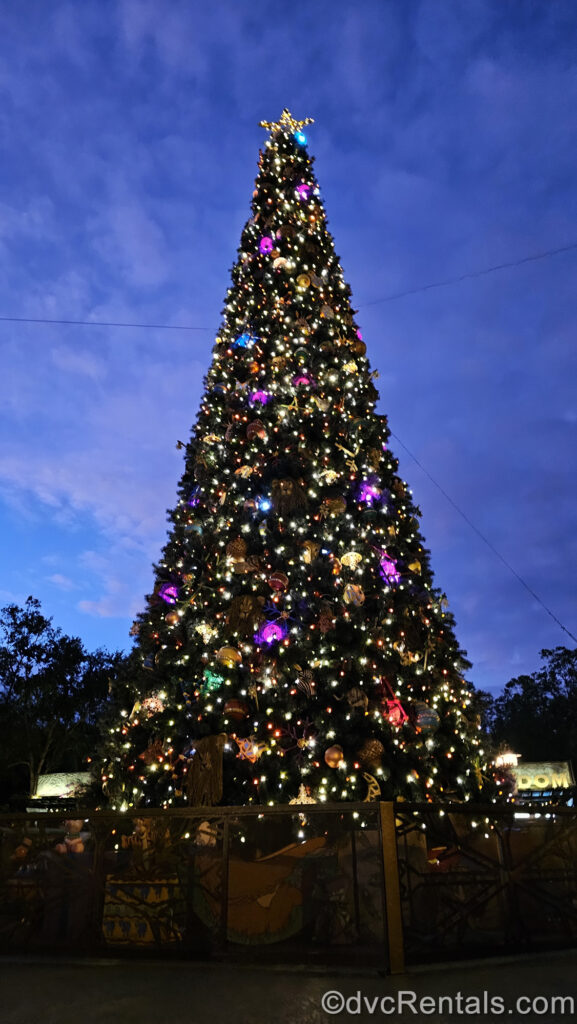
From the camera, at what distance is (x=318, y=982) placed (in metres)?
3.70

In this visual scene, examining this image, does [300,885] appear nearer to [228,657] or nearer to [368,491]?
[228,657]

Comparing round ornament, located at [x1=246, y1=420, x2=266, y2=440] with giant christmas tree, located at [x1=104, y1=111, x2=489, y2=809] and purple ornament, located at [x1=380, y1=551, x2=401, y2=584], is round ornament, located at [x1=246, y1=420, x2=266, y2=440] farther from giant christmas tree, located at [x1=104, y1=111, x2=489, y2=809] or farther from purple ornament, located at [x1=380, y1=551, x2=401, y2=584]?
purple ornament, located at [x1=380, y1=551, x2=401, y2=584]

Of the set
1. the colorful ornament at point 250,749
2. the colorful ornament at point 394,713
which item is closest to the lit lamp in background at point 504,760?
the colorful ornament at point 394,713

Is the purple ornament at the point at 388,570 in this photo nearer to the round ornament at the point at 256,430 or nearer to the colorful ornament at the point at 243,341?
the round ornament at the point at 256,430

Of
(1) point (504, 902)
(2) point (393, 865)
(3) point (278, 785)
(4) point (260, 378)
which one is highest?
(4) point (260, 378)

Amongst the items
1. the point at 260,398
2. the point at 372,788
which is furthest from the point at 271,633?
the point at 260,398

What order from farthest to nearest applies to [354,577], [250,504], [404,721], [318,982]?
[250,504] < [354,577] < [404,721] < [318,982]

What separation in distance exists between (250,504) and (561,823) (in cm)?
485

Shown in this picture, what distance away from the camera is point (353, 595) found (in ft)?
20.6

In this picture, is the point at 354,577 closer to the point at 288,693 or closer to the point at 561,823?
the point at 288,693

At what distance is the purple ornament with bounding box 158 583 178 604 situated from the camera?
8008 millimetres

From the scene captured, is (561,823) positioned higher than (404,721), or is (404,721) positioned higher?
(404,721)

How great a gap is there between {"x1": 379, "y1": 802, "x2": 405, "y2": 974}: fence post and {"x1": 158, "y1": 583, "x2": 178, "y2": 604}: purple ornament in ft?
15.4

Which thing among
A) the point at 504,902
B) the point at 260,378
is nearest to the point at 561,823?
the point at 504,902
